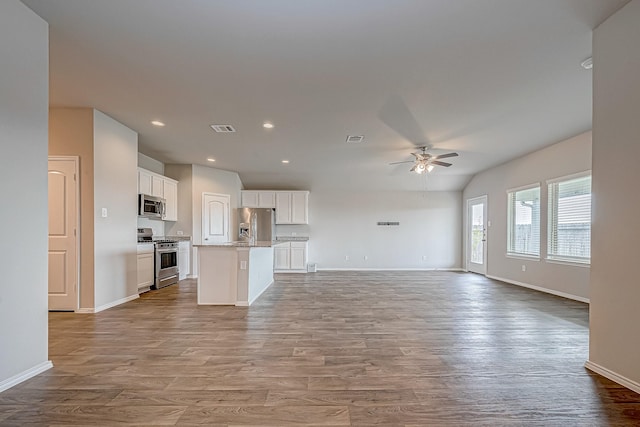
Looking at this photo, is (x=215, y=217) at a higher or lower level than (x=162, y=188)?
lower

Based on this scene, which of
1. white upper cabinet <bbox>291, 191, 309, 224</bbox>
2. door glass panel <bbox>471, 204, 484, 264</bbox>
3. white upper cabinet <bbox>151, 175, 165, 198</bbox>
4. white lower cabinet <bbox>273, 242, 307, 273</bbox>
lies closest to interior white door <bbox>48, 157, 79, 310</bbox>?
white upper cabinet <bbox>151, 175, 165, 198</bbox>

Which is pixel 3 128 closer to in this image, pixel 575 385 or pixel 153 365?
pixel 153 365

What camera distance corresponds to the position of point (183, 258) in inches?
282

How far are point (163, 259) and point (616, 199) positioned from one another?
6.44 m

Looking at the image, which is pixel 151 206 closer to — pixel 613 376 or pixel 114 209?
pixel 114 209

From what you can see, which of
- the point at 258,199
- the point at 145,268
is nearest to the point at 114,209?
the point at 145,268

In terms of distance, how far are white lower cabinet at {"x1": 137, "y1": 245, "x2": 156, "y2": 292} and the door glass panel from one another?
757cm

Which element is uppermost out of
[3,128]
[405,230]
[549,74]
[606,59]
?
[549,74]

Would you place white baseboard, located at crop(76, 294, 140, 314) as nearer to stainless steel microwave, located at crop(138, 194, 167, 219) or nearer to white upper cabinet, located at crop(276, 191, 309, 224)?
stainless steel microwave, located at crop(138, 194, 167, 219)

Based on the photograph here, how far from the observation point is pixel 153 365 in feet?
8.50

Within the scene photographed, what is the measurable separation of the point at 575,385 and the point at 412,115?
3273 mm

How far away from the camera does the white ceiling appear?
2.28 metres

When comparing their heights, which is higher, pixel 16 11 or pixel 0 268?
pixel 16 11

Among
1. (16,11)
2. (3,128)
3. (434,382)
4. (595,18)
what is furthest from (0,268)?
(595,18)
